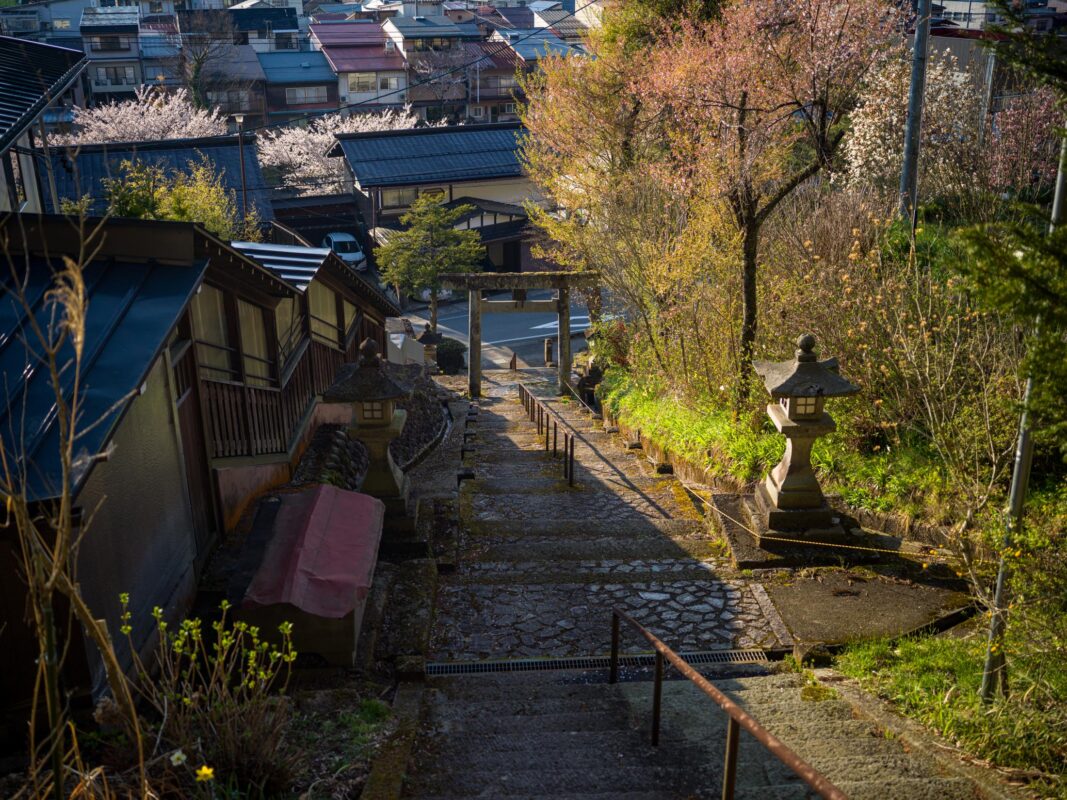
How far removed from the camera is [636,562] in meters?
9.71

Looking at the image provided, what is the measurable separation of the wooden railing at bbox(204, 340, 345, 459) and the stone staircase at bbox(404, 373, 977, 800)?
2.63 metres

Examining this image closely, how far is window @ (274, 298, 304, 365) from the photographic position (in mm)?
12523

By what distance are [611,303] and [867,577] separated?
1501 cm

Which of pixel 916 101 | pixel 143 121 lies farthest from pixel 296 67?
pixel 916 101

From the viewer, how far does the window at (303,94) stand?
52.0 m

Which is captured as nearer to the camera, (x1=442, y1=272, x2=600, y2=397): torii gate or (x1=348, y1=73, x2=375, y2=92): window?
(x1=442, y1=272, x2=600, y2=397): torii gate

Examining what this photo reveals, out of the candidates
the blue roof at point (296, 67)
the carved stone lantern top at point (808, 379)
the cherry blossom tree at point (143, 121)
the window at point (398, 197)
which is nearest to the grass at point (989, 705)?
the carved stone lantern top at point (808, 379)

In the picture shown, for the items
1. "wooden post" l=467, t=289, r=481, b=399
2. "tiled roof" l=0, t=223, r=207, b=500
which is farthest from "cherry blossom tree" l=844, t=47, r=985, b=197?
"tiled roof" l=0, t=223, r=207, b=500

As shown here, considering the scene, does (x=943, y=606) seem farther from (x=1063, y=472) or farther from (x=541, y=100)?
(x=541, y=100)

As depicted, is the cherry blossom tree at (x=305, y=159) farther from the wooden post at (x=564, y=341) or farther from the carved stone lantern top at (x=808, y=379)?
the carved stone lantern top at (x=808, y=379)

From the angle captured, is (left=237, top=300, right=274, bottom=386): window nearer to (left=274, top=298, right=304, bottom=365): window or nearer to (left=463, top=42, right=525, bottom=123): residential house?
(left=274, top=298, right=304, bottom=365): window

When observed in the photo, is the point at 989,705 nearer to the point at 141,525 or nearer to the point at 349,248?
the point at 141,525

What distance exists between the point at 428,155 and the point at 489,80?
16071 mm

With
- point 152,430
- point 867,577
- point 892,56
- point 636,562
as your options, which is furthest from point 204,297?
point 892,56
